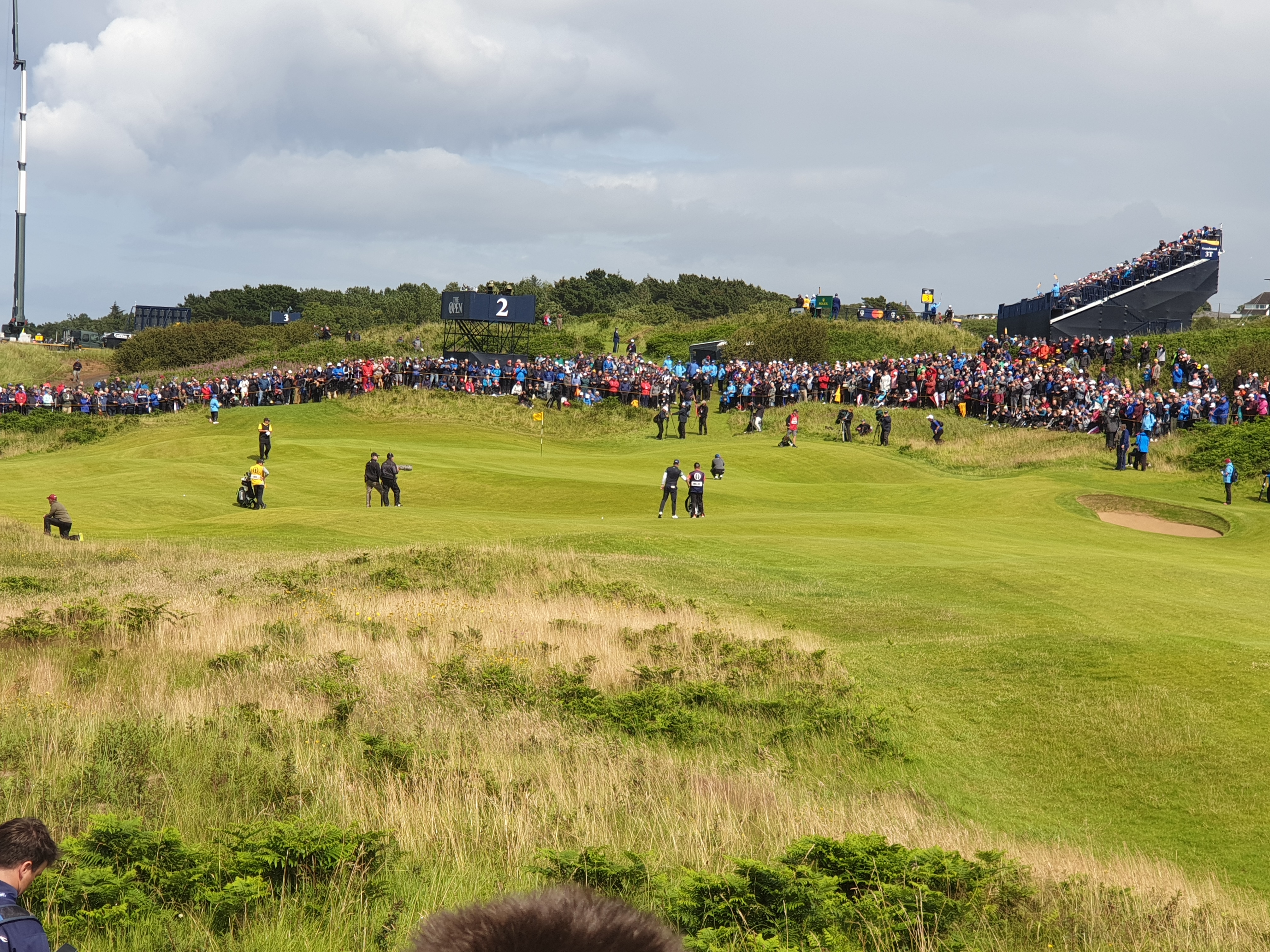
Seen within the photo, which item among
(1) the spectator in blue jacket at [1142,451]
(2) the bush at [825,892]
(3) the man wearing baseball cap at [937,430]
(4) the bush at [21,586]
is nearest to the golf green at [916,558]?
(1) the spectator in blue jacket at [1142,451]

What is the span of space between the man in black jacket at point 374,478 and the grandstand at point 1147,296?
40.0 meters

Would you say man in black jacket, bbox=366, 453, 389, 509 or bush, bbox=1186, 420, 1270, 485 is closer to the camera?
man in black jacket, bbox=366, 453, 389, 509

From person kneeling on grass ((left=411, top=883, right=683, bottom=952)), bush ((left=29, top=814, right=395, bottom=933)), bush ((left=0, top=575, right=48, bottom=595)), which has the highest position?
→ person kneeling on grass ((left=411, top=883, right=683, bottom=952))

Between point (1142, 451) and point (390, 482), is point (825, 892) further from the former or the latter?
point (1142, 451)

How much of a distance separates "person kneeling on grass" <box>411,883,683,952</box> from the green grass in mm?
8244

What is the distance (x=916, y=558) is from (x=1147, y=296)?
43755mm

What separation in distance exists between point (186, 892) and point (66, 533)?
22357 mm

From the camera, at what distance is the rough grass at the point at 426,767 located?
6621mm

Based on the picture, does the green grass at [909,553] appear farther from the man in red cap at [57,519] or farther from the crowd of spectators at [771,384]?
the crowd of spectators at [771,384]

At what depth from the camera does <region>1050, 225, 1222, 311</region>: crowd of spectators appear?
58.9 meters

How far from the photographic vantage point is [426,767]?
875cm

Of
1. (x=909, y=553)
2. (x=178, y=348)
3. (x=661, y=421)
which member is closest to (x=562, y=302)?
(x=178, y=348)

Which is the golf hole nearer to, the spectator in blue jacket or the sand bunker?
the sand bunker

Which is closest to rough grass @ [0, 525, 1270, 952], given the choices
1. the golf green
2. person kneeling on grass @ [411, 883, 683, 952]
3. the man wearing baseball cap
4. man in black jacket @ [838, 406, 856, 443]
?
the golf green
